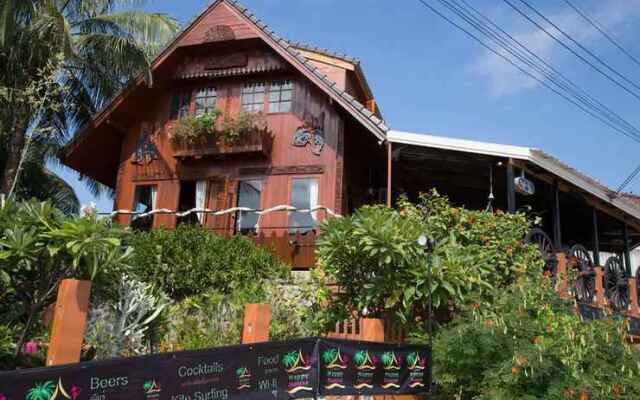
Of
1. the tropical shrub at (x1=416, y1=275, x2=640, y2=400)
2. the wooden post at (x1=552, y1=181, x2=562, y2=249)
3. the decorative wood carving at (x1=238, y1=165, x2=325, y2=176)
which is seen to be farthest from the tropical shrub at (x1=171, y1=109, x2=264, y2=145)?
the tropical shrub at (x1=416, y1=275, x2=640, y2=400)

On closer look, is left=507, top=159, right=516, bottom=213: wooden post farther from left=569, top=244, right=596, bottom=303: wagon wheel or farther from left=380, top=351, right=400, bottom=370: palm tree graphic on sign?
left=380, top=351, right=400, bottom=370: palm tree graphic on sign

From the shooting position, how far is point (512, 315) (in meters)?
6.82

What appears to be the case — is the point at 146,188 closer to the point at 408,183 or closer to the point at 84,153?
the point at 84,153

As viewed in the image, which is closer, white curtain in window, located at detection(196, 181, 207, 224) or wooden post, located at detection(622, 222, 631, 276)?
white curtain in window, located at detection(196, 181, 207, 224)

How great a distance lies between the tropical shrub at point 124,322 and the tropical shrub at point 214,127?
6316mm

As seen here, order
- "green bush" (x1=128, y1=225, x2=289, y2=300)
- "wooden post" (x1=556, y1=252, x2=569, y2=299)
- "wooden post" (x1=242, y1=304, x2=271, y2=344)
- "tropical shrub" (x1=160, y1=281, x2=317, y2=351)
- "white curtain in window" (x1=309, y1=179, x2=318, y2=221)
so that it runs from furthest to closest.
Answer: "white curtain in window" (x1=309, y1=179, x2=318, y2=221) → "green bush" (x1=128, y1=225, x2=289, y2=300) → "tropical shrub" (x1=160, y1=281, x2=317, y2=351) → "wooden post" (x1=556, y1=252, x2=569, y2=299) → "wooden post" (x1=242, y1=304, x2=271, y2=344)

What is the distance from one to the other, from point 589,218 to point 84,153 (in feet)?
47.7

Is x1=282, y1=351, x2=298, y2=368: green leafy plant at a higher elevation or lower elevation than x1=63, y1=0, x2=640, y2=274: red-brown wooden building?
lower

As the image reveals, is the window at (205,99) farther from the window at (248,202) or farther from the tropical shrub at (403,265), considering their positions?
the tropical shrub at (403,265)

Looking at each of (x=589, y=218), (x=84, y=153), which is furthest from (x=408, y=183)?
(x=84, y=153)

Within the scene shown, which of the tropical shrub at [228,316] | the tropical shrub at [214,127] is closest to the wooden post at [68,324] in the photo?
the tropical shrub at [228,316]

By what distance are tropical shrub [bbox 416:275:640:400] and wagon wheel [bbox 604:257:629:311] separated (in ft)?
13.5

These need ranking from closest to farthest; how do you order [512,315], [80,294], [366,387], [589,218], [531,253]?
[80,294] < [366,387] < [512,315] < [531,253] < [589,218]

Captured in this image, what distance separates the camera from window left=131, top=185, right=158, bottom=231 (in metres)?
15.0
